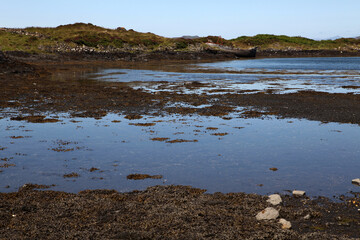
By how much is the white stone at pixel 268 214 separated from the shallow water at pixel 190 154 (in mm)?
1588

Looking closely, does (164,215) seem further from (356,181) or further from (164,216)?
(356,181)

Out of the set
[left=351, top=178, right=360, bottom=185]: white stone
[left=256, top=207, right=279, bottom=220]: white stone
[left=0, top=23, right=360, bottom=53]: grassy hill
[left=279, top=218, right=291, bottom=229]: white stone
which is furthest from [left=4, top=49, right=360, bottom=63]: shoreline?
[left=279, top=218, right=291, bottom=229]: white stone

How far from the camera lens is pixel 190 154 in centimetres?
1243

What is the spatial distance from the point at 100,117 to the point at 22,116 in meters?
3.99

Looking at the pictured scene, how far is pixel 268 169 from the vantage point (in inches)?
428

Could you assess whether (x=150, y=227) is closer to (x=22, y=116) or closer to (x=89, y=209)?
Answer: (x=89, y=209)

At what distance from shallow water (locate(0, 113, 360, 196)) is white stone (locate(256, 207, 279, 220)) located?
5.21ft

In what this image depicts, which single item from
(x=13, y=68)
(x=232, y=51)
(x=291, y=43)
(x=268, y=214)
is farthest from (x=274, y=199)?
(x=291, y=43)

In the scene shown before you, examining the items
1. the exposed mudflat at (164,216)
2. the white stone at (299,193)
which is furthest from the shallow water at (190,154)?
the exposed mudflat at (164,216)

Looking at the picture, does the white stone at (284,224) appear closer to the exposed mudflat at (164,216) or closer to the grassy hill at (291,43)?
the exposed mudflat at (164,216)

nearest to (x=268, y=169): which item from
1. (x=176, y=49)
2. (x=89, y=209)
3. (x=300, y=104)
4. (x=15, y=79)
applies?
(x=89, y=209)

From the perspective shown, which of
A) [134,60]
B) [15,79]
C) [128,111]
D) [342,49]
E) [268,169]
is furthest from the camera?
[342,49]

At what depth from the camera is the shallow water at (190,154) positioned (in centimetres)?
990

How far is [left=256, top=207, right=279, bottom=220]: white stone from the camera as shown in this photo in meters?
7.45
